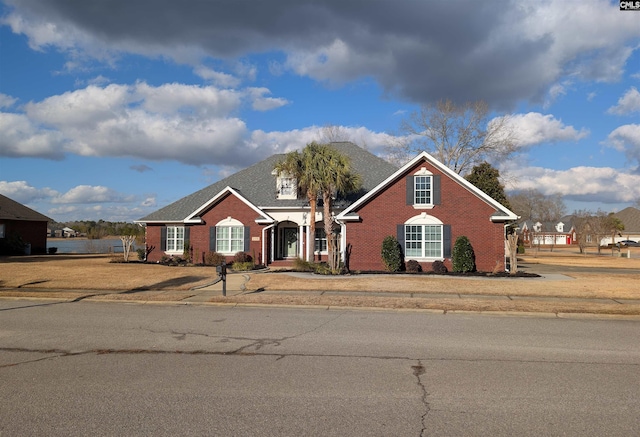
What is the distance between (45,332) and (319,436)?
318 inches

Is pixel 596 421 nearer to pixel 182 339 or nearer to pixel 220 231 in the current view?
pixel 182 339

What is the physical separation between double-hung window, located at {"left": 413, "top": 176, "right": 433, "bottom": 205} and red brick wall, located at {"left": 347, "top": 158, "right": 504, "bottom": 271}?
422 millimetres

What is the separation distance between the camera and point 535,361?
8.42 metres

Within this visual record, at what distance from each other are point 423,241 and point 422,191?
2.55m

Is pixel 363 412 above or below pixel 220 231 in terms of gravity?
below

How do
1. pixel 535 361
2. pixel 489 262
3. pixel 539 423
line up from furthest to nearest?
pixel 489 262
pixel 535 361
pixel 539 423

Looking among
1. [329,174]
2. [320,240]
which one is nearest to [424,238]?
[329,174]

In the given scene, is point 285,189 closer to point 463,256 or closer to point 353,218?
point 353,218

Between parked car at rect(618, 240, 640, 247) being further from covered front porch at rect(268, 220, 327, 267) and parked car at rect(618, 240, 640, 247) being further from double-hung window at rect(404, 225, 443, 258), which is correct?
double-hung window at rect(404, 225, 443, 258)

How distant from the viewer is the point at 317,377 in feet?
24.1

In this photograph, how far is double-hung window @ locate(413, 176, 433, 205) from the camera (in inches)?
1050

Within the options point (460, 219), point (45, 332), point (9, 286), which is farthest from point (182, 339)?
point (460, 219)

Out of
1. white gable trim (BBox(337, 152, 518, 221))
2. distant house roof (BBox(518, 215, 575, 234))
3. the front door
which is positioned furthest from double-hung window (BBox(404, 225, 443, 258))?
distant house roof (BBox(518, 215, 575, 234))

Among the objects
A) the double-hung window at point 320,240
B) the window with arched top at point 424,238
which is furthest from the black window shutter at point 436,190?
the double-hung window at point 320,240
